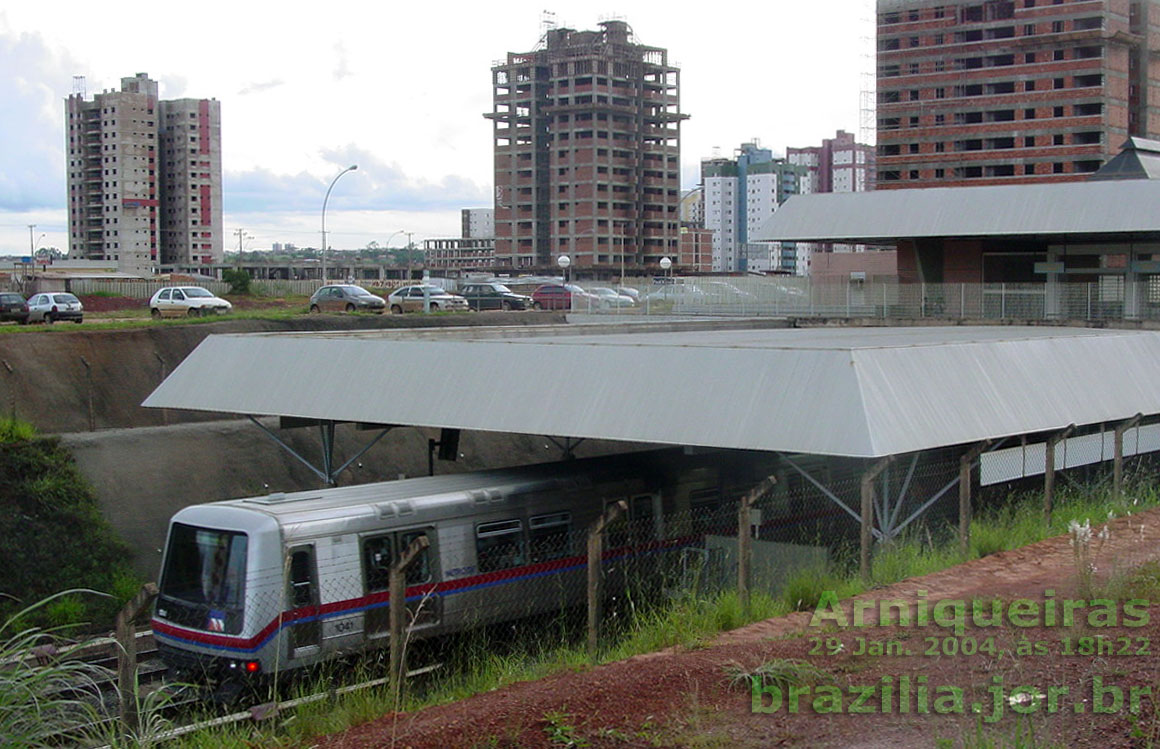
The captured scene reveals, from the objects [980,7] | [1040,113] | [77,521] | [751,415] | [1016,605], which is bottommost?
[77,521]

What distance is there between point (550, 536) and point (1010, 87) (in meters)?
98.2

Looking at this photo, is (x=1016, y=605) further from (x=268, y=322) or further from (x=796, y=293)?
(x=268, y=322)

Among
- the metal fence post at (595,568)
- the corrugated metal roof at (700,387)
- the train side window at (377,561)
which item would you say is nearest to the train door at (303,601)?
the train side window at (377,561)

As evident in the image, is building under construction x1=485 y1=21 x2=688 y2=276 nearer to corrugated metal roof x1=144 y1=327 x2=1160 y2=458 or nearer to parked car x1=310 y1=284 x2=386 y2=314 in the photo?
parked car x1=310 y1=284 x2=386 y2=314

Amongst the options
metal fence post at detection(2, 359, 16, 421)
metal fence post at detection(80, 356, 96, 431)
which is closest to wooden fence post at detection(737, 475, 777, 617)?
metal fence post at detection(2, 359, 16, 421)

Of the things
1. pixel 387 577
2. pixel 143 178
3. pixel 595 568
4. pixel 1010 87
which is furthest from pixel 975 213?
pixel 143 178

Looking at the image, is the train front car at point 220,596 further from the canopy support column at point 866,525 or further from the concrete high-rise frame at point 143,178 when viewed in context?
the concrete high-rise frame at point 143,178

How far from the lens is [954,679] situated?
28.6ft

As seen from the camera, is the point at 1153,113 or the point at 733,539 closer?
the point at 733,539

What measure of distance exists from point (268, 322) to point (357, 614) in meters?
29.8

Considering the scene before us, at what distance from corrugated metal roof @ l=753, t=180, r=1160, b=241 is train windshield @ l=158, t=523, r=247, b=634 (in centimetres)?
2570

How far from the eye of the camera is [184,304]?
52.1 meters

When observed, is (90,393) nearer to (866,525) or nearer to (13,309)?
(13,309)

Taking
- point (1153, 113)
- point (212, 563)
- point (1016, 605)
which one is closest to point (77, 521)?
point (212, 563)
